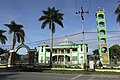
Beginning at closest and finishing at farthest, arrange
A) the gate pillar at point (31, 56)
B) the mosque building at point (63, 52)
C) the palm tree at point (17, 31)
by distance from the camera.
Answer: the gate pillar at point (31, 56)
the palm tree at point (17, 31)
the mosque building at point (63, 52)

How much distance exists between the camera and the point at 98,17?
6475 cm

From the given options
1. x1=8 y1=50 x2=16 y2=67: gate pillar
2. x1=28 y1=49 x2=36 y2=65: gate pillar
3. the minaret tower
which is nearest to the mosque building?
the minaret tower

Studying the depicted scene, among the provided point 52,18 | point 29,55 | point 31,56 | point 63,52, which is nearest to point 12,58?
point 29,55

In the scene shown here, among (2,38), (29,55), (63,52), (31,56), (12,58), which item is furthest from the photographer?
(63,52)

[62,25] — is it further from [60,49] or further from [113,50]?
[113,50]

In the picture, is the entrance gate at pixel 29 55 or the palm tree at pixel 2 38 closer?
the entrance gate at pixel 29 55

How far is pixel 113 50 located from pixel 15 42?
184 ft

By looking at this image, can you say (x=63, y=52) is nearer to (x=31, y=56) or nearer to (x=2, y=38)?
(x=2, y=38)

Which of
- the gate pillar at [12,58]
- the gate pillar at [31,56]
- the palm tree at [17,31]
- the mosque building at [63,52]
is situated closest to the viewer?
the gate pillar at [31,56]

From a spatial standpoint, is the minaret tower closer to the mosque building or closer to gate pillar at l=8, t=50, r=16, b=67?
the mosque building

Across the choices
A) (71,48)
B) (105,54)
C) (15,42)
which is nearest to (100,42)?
(105,54)

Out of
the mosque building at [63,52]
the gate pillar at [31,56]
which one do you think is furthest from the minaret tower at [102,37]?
the gate pillar at [31,56]

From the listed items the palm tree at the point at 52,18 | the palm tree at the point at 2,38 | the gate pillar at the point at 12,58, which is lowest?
the gate pillar at the point at 12,58

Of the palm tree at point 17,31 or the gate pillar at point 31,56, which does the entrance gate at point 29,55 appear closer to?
the gate pillar at point 31,56
